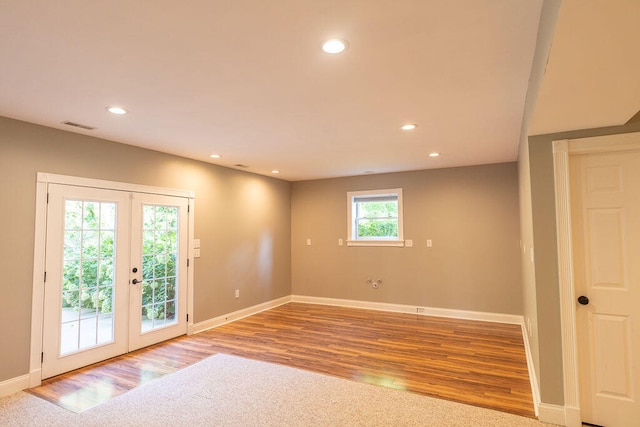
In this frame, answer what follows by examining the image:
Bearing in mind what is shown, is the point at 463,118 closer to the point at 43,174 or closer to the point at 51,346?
the point at 43,174

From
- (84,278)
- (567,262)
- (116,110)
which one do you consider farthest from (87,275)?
(567,262)

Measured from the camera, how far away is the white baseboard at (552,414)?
2518 millimetres

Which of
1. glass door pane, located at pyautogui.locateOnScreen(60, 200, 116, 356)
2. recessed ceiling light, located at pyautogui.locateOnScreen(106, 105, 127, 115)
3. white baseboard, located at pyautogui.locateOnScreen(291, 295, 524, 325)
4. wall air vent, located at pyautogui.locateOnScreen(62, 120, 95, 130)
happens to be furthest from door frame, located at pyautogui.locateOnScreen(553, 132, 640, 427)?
glass door pane, located at pyautogui.locateOnScreen(60, 200, 116, 356)

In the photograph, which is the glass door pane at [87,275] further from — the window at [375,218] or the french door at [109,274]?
the window at [375,218]

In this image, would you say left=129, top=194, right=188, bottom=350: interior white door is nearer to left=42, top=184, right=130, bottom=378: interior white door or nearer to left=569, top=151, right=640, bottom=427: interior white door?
left=42, top=184, right=130, bottom=378: interior white door

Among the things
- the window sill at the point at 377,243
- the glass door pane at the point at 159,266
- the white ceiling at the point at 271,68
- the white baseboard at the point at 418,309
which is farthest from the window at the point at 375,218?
the glass door pane at the point at 159,266

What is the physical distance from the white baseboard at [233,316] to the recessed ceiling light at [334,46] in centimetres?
430

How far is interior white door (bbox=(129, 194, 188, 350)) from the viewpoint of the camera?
423 cm

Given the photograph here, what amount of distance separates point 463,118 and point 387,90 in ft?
3.55

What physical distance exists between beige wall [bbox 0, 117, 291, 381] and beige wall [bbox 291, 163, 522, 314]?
73 centimetres

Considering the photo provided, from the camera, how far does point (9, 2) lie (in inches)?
61.9

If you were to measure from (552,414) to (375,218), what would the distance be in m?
4.26

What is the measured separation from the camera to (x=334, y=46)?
1.96 meters

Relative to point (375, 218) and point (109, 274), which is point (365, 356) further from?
point (109, 274)
